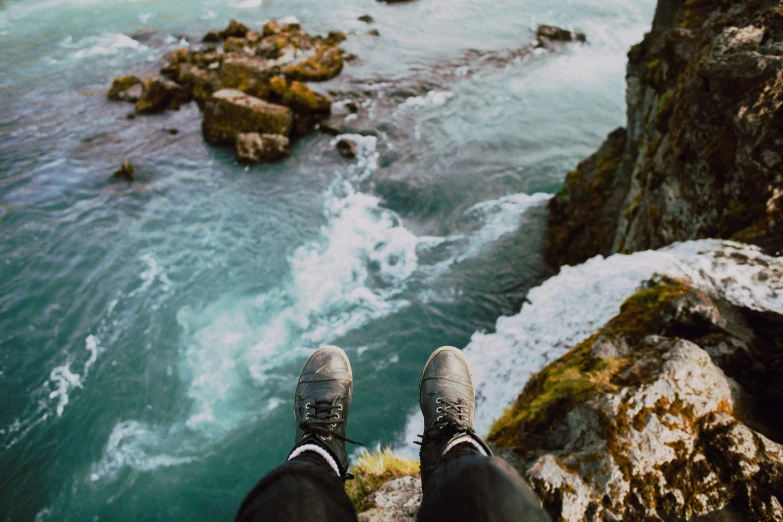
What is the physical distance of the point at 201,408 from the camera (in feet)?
20.2

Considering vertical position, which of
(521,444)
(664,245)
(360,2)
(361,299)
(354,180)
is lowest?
(361,299)

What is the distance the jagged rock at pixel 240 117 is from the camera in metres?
11.9

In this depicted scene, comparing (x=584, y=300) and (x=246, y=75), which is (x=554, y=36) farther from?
(x=584, y=300)

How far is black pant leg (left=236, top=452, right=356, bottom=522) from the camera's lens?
71.9 inches

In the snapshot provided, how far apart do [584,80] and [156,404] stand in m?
17.3

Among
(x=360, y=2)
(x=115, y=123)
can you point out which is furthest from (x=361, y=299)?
(x=360, y=2)

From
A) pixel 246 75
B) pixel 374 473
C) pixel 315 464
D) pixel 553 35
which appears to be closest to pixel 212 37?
pixel 246 75

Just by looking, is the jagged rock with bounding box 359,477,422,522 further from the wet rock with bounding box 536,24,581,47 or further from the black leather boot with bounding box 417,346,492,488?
the wet rock with bounding box 536,24,581,47

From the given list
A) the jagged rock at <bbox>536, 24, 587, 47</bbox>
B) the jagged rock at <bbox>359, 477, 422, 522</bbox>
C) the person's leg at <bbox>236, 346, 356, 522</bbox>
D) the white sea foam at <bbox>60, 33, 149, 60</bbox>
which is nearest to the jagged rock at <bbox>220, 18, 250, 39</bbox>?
the white sea foam at <bbox>60, 33, 149, 60</bbox>

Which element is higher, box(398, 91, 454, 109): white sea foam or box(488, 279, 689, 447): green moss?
box(488, 279, 689, 447): green moss

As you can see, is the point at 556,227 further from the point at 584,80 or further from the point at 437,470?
the point at 584,80

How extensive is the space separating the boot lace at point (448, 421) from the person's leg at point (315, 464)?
0.61m

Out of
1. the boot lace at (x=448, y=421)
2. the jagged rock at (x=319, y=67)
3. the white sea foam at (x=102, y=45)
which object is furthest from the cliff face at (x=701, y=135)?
the white sea foam at (x=102, y=45)

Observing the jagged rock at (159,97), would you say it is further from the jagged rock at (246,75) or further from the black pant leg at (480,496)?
the black pant leg at (480,496)
